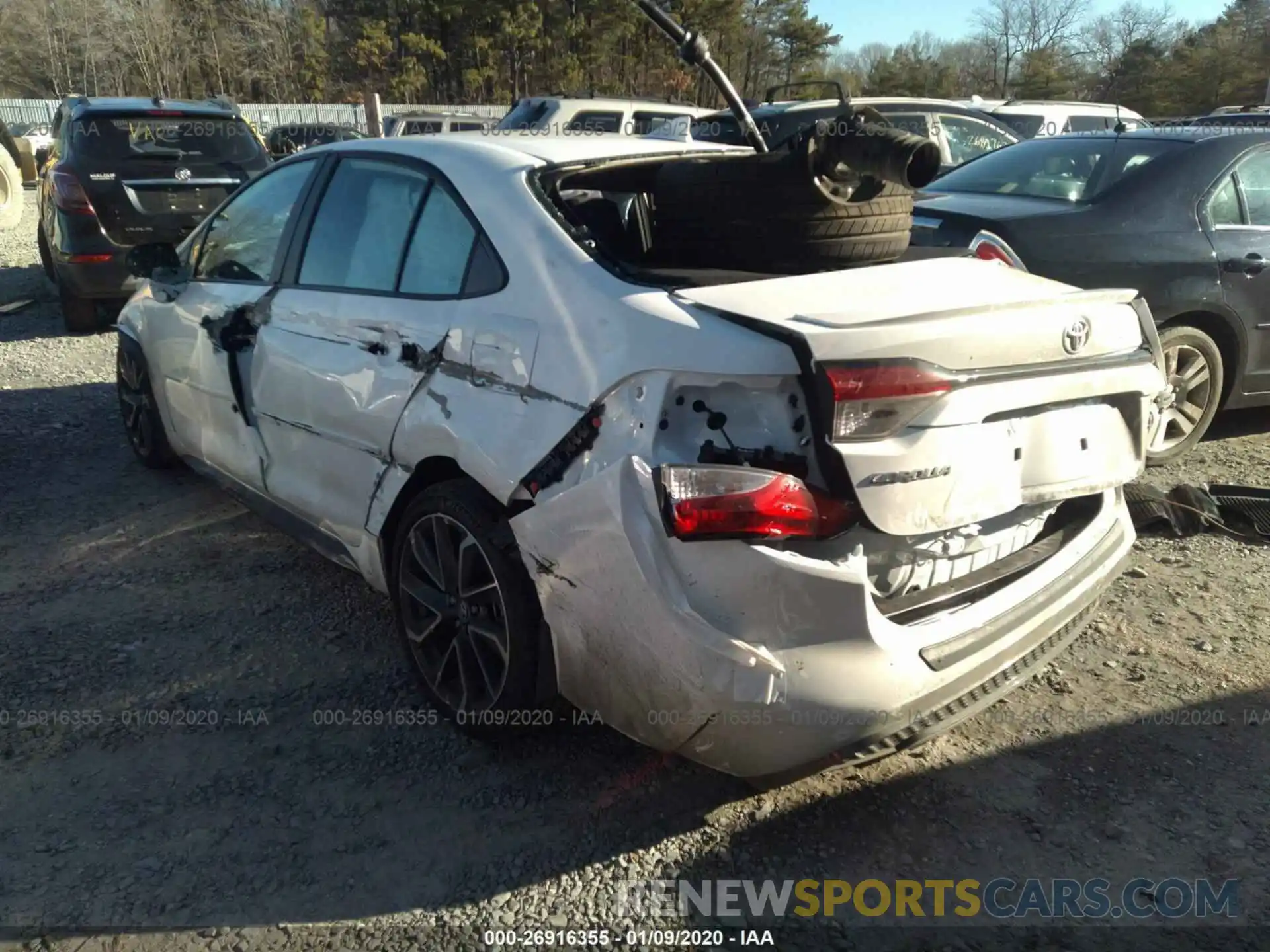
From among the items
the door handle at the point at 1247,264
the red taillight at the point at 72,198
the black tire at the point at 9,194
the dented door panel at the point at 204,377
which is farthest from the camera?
the black tire at the point at 9,194

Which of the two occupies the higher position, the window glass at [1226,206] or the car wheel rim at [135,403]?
the window glass at [1226,206]

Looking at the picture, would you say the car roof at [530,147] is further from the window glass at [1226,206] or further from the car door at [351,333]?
the window glass at [1226,206]

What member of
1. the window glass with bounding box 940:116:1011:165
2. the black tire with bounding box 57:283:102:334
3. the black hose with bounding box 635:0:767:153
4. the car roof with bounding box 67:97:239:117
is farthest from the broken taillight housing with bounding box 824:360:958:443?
the window glass with bounding box 940:116:1011:165

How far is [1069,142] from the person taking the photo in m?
5.75

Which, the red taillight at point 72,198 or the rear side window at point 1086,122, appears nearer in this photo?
the red taillight at point 72,198

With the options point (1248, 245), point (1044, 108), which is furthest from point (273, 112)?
point (1248, 245)

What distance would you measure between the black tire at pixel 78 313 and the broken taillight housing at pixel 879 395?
292 inches

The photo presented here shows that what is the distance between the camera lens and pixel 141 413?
5008 mm

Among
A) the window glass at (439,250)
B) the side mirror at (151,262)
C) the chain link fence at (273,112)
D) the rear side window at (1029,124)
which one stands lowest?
the side mirror at (151,262)

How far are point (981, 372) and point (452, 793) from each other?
1.73 metres

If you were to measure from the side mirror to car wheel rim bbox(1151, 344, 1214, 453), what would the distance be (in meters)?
4.72

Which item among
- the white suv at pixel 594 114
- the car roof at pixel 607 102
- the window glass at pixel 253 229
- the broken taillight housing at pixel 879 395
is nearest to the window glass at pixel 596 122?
the white suv at pixel 594 114

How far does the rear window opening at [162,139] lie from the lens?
800cm

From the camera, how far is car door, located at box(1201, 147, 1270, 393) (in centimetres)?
507
